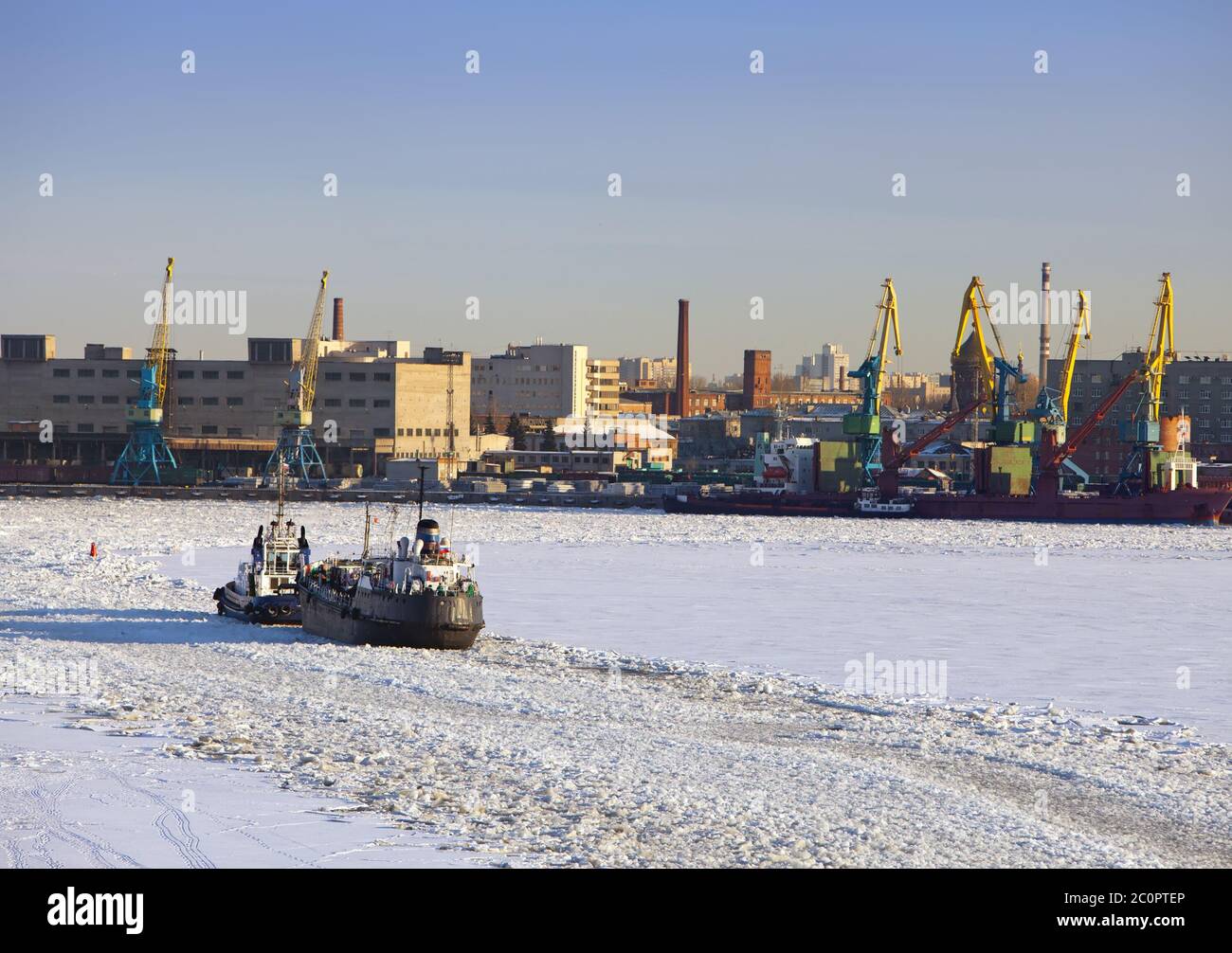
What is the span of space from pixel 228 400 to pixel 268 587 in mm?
111843

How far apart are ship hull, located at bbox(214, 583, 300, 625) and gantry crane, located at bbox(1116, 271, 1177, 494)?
94.5m

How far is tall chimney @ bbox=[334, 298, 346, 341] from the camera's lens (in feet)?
622

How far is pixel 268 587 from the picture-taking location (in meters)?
42.3

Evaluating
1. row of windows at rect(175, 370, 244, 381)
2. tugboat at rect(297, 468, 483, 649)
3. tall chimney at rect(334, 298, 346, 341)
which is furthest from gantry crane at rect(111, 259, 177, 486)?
tugboat at rect(297, 468, 483, 649)

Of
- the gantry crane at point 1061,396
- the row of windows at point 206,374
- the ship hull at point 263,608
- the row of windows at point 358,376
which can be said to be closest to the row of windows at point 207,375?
the row of windows at point 206,374

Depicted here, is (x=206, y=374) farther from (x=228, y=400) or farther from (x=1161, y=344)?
(x=1161, y=344)

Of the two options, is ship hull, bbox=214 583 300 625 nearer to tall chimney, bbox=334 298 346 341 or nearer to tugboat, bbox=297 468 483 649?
tugboat, bbox=297 468 483 649

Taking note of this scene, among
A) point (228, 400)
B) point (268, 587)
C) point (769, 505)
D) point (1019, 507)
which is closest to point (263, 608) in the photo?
point (268, 587)

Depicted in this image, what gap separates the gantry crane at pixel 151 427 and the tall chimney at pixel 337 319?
44841 mm

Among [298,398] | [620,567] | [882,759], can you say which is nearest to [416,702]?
[882,759]

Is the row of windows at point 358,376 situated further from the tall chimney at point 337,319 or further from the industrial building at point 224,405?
the tall chimney at point 337,319

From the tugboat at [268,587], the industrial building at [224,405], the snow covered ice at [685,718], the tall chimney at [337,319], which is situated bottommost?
the snow covered ice at [685,718]

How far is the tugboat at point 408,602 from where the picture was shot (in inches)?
1384
